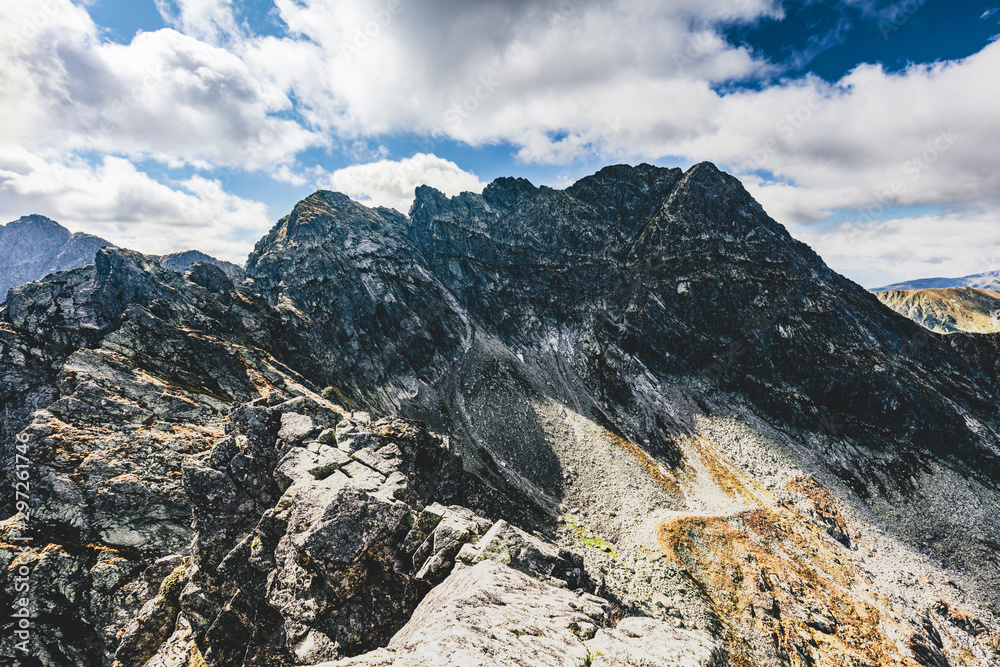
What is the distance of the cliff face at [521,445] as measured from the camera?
1791 cm

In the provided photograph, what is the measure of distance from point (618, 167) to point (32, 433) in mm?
145131

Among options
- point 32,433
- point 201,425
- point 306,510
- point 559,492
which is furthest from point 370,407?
point 306,510

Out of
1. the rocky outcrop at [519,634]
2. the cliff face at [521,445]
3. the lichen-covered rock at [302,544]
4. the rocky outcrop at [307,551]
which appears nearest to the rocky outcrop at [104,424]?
the cliff face at [521,445]

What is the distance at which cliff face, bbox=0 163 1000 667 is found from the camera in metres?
17.9

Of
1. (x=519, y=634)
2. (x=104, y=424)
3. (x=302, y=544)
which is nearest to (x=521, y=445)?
(x=302, y=544)

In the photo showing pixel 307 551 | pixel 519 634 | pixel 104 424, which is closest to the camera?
pixel 519 634

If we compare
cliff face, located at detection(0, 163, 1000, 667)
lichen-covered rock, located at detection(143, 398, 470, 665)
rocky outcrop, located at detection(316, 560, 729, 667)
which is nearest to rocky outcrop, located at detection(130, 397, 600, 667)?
lichen-covered rock, located at detection(143, 398, 470, 665)

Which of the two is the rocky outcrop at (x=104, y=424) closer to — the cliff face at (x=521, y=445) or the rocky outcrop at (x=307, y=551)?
the cliff face at (x=521, y=445)

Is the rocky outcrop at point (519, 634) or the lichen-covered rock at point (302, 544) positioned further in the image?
the lichen-covered rock at point (302, 544)

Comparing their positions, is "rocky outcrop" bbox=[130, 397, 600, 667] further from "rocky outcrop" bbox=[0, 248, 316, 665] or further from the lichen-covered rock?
"rocky outcrop" bbox=[0, 248, 316, 665]

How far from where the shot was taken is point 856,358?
254 feet

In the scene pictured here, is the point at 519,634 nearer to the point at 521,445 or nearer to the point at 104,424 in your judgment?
the point at 104,424

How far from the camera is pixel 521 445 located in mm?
65875

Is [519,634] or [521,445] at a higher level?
[519,634]
